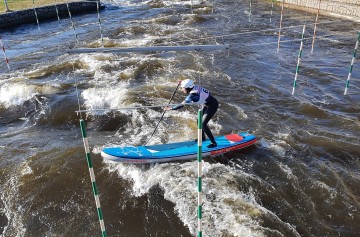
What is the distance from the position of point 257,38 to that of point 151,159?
577 inches

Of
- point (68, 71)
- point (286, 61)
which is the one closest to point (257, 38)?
point (286, 61)

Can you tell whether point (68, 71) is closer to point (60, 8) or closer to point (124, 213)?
point (124, 213)

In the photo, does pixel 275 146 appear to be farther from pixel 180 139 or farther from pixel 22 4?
pixel 22 4

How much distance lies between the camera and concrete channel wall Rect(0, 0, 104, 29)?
78.2 feet

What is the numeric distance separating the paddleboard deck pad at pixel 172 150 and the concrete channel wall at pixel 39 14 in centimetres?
2092

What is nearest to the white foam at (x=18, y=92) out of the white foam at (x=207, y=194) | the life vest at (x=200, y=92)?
the white foam at (x=207, y=194)

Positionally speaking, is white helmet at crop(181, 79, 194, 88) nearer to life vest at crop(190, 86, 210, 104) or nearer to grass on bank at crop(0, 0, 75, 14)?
life vest at crop(190, 86, 210, 104)

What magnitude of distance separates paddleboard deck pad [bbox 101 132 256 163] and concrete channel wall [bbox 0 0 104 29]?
20.9 metres

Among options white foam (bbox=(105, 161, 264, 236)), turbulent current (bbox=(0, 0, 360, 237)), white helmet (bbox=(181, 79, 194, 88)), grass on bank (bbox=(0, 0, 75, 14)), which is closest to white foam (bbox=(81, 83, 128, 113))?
turbulent current (bbox=(0, 0, 360, 237))

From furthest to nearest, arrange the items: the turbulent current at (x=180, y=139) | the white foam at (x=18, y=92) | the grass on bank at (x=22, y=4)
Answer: the grass on bank at (x=22, y=4) → the white foam at (x=18, y=92) → the turbulent current at (x=180, y=139)

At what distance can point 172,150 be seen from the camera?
27.6 feet

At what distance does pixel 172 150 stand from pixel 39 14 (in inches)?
911

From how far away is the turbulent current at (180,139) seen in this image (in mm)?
6570

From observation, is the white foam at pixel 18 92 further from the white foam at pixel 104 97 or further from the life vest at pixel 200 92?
the life vest at pixel 200 92
